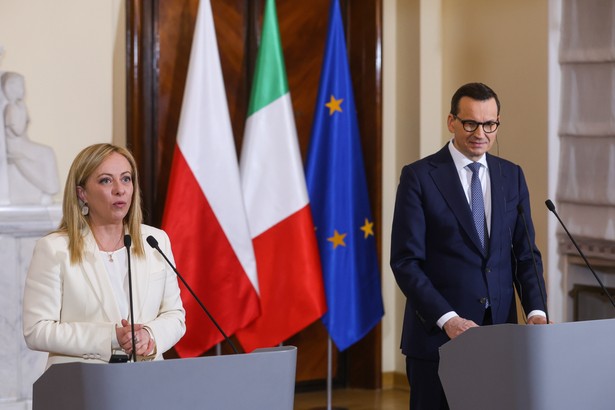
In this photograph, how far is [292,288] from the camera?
17.9ft

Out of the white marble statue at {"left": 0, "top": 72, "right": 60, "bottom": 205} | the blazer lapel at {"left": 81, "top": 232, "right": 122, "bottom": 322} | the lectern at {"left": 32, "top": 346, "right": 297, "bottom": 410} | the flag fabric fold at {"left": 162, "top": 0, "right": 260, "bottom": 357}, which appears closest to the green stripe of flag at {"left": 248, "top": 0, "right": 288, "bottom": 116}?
the flag fabric fold at {"left": 162, "top": 0, "right": 260, "bottom": 357}

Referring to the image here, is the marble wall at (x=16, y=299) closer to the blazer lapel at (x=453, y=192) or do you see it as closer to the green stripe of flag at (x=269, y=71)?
the green stripe of flag at (x=269, y=71)

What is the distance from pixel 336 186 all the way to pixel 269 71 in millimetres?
741

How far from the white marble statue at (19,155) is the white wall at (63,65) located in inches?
3.1

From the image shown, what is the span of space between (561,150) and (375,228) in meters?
1.31

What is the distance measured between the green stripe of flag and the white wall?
2.54 ft

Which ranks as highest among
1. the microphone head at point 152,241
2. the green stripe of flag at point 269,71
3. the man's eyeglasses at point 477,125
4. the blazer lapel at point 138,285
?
the green stripe of flag at point 269,71

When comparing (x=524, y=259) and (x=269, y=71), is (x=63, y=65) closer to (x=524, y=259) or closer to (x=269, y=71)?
(x=269, y=71)

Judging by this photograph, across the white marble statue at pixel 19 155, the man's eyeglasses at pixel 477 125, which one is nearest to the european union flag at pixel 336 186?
the white marble statue at pixel 19 155

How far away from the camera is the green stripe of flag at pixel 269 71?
543 centimetres

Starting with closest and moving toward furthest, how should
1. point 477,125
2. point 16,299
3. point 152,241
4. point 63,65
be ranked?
point 152,241 < point 477,125 < point 16,299 < point 63,65

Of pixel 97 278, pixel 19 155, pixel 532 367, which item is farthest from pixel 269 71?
pixel 532 367

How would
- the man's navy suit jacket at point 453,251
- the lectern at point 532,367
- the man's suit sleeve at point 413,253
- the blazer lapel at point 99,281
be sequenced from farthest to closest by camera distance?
the man's navy suit jacket at point 453,251, the man's suit sleeve at point 413,253, the blazer lapel at point 99,281, the lectern at point 532,367

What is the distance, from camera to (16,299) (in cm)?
486
